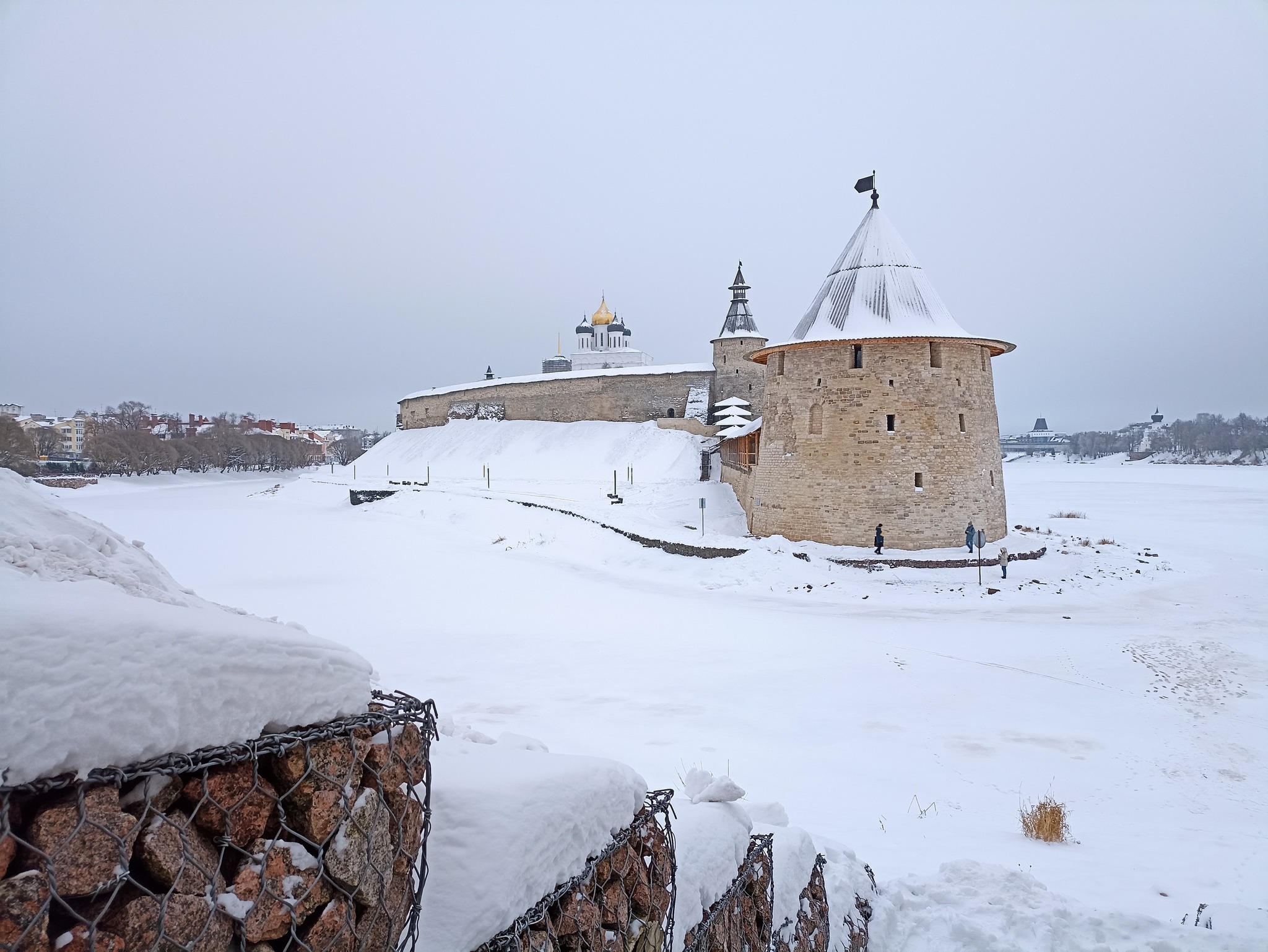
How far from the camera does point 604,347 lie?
214 feet

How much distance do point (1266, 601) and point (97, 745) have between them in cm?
1999

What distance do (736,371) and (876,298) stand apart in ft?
73.4

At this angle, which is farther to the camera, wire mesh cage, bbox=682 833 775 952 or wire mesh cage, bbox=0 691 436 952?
wire mesh cage, bbox=682 833 775 952

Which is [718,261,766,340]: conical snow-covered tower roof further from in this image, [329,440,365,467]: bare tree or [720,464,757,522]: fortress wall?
[329,440,365,467]: bare tree

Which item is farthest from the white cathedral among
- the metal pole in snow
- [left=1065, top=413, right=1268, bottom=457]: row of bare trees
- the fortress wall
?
[left=1065, top=413, right=1268, bottom=457]: row of bare trees

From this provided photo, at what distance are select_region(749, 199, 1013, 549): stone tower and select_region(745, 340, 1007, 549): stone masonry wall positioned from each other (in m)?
0.02

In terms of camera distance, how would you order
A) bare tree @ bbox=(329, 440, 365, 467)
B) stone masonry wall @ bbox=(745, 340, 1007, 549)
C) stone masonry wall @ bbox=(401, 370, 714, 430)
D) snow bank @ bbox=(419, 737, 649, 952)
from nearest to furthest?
snow bank @ bbox=(419, 737, 649, 952)
stone masonry wall @ bbox=(745, 340, 1007, 549)
stone masonry wall @ bbox=(401, 370, 714, 430)
bare tree @ bbox=(329, 440, 365, 467)

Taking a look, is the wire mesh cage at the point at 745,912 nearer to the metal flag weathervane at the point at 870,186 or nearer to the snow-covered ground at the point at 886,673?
the snow-covered ground at the point at 886,673

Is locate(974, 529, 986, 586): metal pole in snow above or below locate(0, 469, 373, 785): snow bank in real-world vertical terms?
below

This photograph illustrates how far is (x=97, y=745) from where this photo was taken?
1.15 m

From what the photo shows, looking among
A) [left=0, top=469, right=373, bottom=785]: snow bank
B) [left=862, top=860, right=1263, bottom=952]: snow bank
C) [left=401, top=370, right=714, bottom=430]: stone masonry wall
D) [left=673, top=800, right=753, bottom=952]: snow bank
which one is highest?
[left=401, top=370, right=714, bottom=430]: stone masonry wall

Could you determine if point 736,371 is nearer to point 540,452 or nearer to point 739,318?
point 739,318

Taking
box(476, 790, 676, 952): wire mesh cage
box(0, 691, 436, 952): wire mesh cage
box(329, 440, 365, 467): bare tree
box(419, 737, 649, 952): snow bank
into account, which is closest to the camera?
box(0, 691, 436, 952): wire mesh cage

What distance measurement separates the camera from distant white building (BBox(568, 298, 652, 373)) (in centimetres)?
6119
